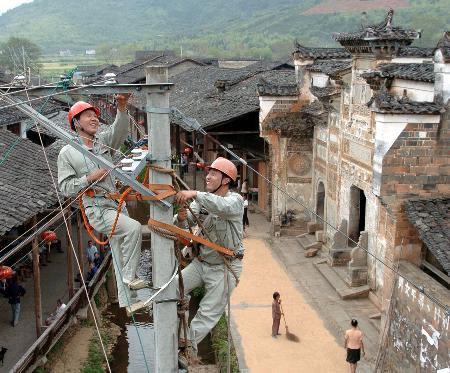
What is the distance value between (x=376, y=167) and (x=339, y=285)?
22.0 ft

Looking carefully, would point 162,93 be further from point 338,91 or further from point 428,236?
point 338,91

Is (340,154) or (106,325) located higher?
(340,154)

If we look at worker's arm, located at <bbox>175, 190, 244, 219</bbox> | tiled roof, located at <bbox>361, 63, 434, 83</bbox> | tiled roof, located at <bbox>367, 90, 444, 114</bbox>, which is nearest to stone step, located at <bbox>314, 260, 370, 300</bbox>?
tiled roof, located at <bbox>361, 63, 434, 83</bbox>

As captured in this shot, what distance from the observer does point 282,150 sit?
26938 mm

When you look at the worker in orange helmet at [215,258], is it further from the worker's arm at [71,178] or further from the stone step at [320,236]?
the stone step at [320,236]

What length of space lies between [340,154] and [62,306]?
11.4 metres

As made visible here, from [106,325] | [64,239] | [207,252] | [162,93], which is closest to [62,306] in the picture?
[106,325]

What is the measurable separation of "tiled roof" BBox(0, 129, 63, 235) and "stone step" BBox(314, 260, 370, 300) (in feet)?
32.3

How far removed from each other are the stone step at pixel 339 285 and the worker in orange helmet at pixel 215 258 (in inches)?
539

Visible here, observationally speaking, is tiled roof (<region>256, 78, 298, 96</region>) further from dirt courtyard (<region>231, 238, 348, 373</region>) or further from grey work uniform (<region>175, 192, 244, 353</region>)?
grey work uniform (<region>175, 192, 244, 353</region>)

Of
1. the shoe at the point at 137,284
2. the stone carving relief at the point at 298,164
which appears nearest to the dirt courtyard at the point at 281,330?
the stone carving relief at the point at 298,164

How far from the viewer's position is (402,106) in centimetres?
1445

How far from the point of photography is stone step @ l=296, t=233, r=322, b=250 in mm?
24703

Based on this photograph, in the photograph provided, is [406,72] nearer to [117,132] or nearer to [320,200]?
[320,200]
